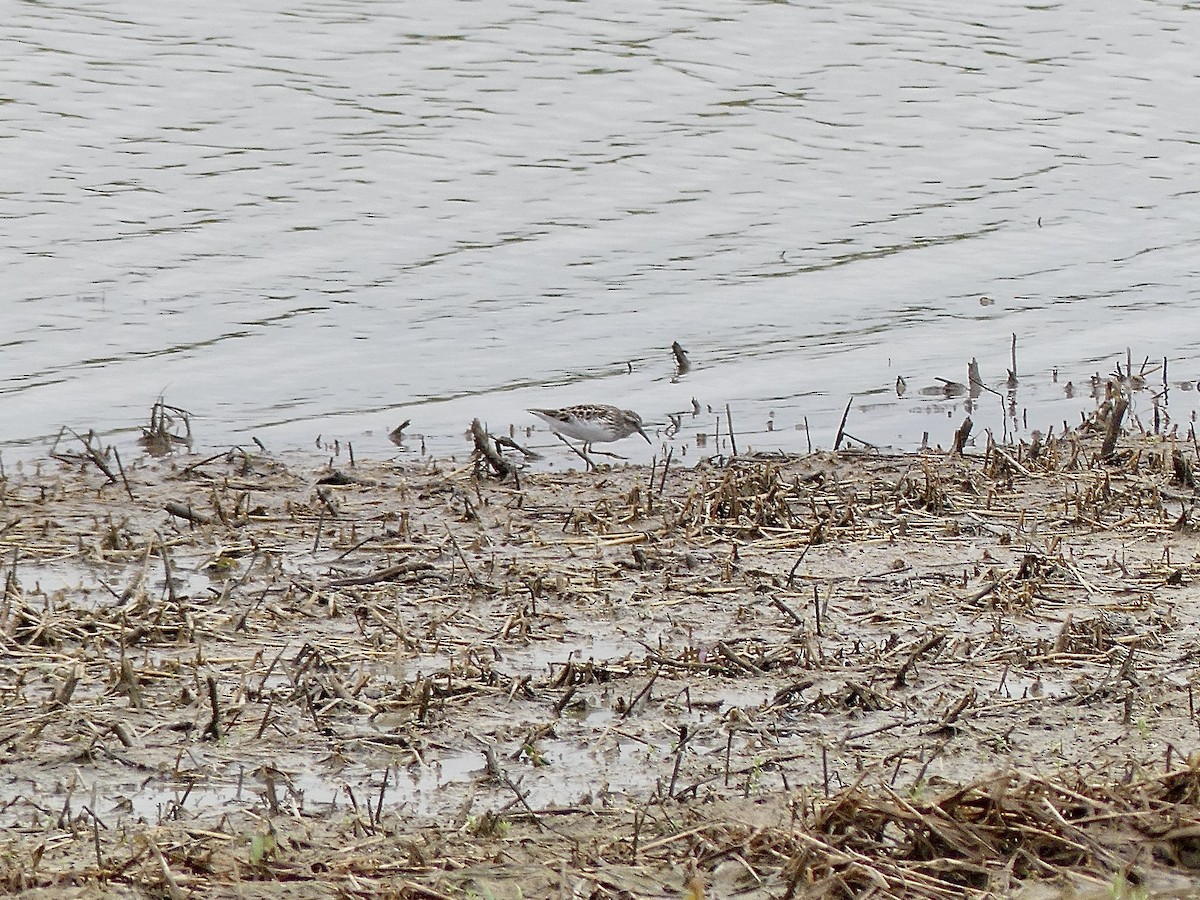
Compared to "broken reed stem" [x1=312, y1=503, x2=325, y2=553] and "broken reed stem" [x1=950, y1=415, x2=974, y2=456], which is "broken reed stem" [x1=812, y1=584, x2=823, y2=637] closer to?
"broken reed stem" [x1=312, y1=503, x2=325, y2=553]

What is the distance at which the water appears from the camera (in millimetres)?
11703

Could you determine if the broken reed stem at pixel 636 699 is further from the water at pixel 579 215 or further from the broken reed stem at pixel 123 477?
the water at pixel 579 215

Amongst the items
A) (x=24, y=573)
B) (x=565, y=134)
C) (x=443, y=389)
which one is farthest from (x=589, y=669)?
(x=565, y=134)

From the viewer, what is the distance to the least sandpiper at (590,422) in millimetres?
9891

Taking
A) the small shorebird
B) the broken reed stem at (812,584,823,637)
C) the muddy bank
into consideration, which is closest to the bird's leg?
the small shorebird

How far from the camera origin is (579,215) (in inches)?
595

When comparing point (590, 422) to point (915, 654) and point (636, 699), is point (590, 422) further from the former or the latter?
point (636, 699)

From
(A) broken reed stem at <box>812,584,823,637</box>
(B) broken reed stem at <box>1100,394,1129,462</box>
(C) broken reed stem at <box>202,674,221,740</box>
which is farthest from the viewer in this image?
(B) broken reed stem at <box>1100,394,1129,462</box>

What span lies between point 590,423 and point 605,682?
152 inches

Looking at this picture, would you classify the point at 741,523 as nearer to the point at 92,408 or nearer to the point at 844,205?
the point at 92,408

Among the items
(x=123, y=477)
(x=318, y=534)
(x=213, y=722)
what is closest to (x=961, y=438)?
(x=318, y=534)

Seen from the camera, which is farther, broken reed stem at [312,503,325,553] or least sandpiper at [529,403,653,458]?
least sandpiper at [529,403,653,458]

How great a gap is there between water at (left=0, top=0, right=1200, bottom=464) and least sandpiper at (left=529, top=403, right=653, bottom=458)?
40cm

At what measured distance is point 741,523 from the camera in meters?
8.07
